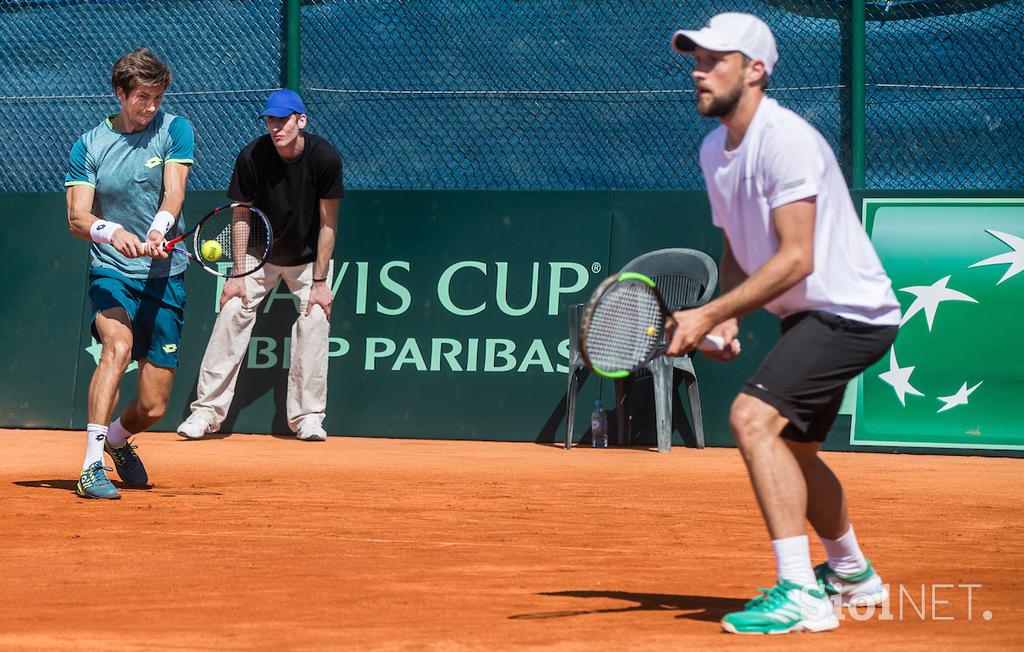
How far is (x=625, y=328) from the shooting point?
4473mm

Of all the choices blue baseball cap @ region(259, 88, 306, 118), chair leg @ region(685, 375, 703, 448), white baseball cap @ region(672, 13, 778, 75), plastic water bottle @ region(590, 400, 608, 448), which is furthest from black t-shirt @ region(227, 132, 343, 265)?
white baseball cap @ region(672, 13, 778, 75)

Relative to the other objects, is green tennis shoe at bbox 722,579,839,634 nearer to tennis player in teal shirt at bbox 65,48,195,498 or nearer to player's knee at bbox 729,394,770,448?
player's knee at bbox 729,394,770,448

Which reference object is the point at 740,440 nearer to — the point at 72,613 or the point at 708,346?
the point at 708,346

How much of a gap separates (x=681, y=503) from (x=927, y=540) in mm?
1450

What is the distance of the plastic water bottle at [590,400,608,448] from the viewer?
397 inches

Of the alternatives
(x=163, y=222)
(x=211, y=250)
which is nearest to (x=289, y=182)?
(x=211, y=250)

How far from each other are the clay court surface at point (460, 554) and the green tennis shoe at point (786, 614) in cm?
4

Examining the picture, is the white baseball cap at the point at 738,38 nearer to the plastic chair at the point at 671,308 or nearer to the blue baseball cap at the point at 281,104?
the plastic chair at the point at 671,308

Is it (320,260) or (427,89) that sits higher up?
(427,89)

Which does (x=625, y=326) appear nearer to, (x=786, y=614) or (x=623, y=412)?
(x=786, y=614)

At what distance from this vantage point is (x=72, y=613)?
425 cm

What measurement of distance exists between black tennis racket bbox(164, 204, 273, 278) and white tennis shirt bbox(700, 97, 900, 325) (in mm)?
3394

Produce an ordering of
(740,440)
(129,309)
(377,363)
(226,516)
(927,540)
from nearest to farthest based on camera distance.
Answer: (740,440), (927,540), (226,516), (129,309), (377,363)

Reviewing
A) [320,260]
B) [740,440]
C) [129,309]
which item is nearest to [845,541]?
[740,440]
